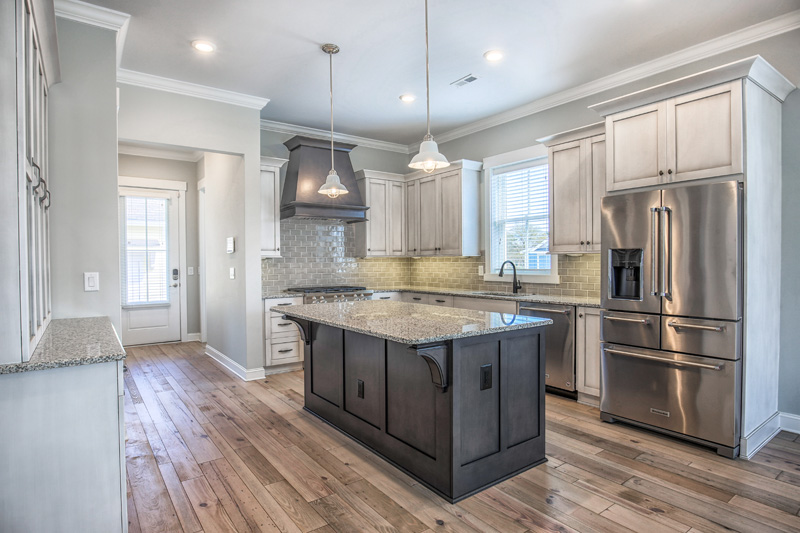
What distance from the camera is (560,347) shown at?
4039 millimetres

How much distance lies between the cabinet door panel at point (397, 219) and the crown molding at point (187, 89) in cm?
207

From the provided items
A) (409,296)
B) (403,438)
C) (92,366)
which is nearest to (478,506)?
(403,438)

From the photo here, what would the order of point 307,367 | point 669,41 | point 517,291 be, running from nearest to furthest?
point 669,41 → point 307,367 → point 517,291

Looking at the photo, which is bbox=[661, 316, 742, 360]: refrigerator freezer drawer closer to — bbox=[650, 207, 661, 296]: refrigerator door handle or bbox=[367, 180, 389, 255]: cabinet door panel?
bbox=[650, 207, 661, 296]: refrigerator door handle

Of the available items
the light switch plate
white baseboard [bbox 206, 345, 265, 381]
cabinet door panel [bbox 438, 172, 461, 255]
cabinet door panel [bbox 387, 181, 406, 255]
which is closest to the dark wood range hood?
cabinet door panel [bbox 387, 181, 406, 255]

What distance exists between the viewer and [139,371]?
510 cm

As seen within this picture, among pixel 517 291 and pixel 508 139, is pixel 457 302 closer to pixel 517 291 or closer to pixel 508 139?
pixel 517 291

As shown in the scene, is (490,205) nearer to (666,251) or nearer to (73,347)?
(666,251)

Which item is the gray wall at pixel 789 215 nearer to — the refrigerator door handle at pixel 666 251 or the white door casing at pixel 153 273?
the refrigerator door handle at pixel 666 251

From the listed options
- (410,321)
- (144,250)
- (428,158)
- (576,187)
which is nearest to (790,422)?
(576,187)

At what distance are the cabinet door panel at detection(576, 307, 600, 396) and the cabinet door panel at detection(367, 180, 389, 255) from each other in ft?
9.58

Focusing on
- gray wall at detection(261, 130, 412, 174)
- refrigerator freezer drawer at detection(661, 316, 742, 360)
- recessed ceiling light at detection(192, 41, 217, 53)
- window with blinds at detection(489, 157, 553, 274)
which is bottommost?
A: refrigerator freezer drawer at detection(661, 316, 742, 360)

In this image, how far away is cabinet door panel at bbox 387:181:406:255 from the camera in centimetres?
614

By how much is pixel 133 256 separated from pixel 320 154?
330cm
